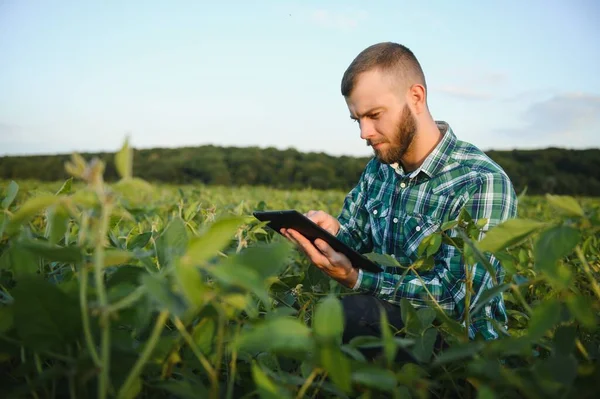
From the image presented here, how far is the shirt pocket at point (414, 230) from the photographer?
1893 millimetres

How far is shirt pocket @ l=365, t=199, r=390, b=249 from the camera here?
7.12ft

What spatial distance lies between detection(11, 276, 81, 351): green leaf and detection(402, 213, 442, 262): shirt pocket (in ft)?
4.86

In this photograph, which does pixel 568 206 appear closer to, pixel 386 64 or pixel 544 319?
pixel 544 319

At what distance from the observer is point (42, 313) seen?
0.56 metres

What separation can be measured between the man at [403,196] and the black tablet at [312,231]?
3 cm

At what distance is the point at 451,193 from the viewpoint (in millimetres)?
1906

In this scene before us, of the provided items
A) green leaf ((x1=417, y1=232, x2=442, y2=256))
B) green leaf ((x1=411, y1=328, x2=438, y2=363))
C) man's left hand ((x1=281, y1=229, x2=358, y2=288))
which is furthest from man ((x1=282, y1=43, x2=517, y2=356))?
green leaf ((x1=411, y1=328, x2=438, y2=363))

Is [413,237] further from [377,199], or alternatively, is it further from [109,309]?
[109,309]

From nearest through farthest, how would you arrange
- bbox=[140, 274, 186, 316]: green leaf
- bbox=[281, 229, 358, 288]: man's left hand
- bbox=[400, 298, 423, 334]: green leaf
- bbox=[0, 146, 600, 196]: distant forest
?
1. bbox=[140, 274, 186, 316]: green leaf
2. bbox=[400, 298, 423, 334]: green leaf
3. bbox=[281, 229, 358, 288]: man's left hand
4. bbox=[0, 146, 600, 196]: distant forest

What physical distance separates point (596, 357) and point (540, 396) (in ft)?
1.12

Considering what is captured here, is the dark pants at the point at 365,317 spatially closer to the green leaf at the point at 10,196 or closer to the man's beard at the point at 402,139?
the man's beard at the point at 402,139

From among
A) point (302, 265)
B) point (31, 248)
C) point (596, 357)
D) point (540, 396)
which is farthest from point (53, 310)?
point (302, 265)

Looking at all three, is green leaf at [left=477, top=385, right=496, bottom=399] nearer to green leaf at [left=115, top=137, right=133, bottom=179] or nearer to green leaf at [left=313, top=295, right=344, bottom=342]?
green leaf at [left=313, top=295, right=344, bottom=342]

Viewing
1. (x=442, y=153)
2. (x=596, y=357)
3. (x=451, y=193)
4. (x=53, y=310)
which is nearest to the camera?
(x=53, y=310)
